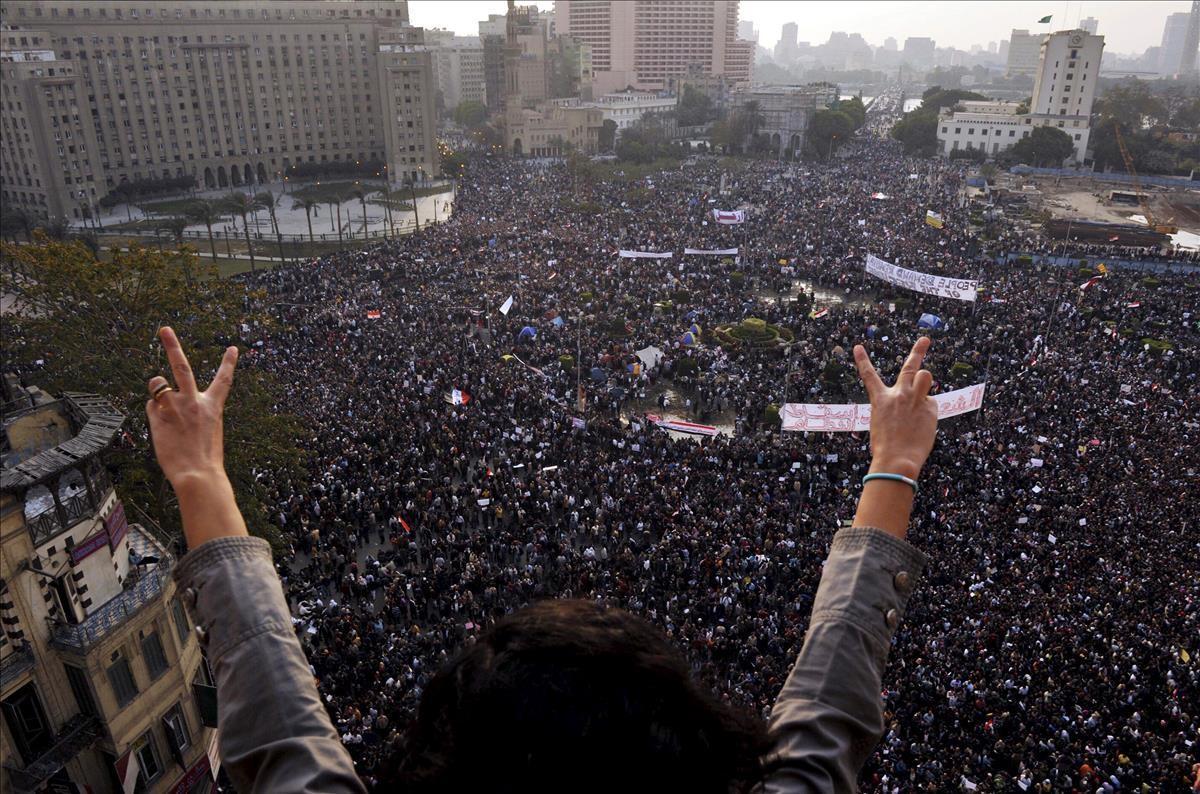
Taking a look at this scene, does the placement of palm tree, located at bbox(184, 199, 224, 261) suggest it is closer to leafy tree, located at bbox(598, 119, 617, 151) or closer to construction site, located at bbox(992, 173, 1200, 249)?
leafy tree, located at bbox(598, 119, 617, 151)

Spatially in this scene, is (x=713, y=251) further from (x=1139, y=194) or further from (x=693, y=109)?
(x=693, y=109)

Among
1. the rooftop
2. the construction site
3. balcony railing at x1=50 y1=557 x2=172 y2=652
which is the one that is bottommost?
the construction site

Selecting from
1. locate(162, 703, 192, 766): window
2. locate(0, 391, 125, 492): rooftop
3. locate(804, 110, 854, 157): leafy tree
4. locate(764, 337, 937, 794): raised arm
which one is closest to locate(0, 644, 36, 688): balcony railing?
locate(0, 391, 125, 492): rooftop

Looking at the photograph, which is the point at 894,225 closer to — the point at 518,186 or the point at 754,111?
the point at 518,186

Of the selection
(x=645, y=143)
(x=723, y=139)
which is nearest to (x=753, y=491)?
(x=645, y=143)

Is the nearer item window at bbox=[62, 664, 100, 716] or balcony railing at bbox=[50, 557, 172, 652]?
balcony railing at bbox=[50, 557, 172, 652]

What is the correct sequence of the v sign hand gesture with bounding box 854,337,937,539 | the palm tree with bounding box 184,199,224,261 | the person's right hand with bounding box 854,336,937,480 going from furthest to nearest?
the palm tree with bounding box 184,199,224,261, the person's right hand with bounding box 854,336,937,480, the v sign hand gesture with bounding box 854,337,937,539
